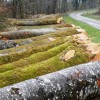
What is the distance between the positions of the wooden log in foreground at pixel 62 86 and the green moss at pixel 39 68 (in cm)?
87

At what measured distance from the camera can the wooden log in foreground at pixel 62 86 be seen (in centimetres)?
548

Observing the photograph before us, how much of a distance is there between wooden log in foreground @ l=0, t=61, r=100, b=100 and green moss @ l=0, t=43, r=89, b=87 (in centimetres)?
87

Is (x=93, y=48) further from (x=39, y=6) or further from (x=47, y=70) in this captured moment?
(x=39, y=6)

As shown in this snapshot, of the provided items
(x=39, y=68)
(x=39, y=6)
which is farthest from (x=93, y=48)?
(x=39, y=6)

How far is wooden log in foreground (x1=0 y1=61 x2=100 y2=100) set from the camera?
548 centimetres

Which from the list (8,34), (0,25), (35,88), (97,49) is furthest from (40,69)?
(0,25)

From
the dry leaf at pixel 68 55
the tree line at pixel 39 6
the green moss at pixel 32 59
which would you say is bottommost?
the tree line at pixel 39 6

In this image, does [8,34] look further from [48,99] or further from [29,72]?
[48,99]

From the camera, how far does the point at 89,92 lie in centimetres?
660

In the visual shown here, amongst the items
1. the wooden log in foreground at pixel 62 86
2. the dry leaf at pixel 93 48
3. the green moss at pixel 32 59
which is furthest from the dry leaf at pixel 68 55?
the wooden log in foreground at pixel 62 86

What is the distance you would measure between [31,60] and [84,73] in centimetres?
201

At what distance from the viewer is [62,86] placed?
19.9ft

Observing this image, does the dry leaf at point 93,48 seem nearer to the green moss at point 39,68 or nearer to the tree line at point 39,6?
the green moss at point 39,68

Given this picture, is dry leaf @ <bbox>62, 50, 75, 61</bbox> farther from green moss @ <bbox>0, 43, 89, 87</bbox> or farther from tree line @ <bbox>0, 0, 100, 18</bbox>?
tree line @ <bbox>0, 0, 100, 18</bbox>
